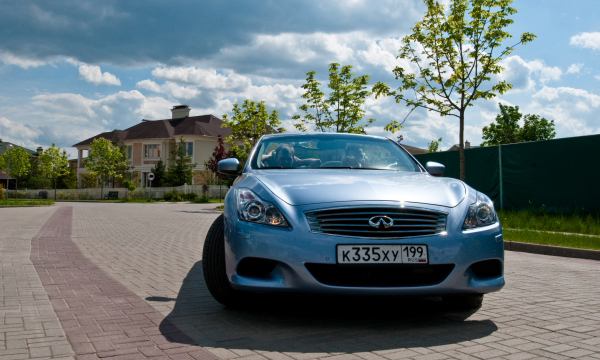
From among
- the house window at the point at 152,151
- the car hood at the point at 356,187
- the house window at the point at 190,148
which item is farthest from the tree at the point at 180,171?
the car hood at the point at 356,187

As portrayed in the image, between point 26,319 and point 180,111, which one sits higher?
point 180,111

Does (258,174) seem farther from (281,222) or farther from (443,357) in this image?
(443,357)

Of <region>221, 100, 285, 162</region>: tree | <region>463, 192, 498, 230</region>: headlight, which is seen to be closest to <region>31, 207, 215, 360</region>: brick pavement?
<region>463, 192, 498, 230</region>: headlight

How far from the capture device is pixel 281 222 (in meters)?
3.71

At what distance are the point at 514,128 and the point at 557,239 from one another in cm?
5833

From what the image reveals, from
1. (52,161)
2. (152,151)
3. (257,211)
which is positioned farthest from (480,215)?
(52,161)

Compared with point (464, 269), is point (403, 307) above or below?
below

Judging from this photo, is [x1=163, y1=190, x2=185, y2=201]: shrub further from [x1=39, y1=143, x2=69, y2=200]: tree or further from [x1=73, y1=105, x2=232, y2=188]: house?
[x1=39, y1=143, x2=69, y2=200]: tree

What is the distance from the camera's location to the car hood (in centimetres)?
382

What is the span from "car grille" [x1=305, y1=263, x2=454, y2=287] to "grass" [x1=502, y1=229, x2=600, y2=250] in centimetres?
608

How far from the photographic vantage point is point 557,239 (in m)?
9.54

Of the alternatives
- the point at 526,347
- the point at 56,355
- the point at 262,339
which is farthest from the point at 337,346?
the point at 56,355

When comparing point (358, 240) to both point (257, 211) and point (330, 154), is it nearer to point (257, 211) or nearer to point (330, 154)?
point (257, 211)

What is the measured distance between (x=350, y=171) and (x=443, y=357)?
197cm
